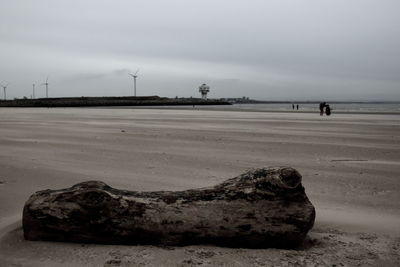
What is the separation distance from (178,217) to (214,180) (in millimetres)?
2920

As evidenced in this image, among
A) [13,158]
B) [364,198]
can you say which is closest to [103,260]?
[364,198]

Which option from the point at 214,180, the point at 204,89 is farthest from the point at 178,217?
the point at 204,89

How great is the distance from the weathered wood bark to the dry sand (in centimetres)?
11

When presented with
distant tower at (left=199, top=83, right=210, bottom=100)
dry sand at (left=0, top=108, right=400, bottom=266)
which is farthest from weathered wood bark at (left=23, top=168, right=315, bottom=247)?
distant tower at (left=199, top=83, right=210, bottom=100)

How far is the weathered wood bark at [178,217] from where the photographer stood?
3439mm

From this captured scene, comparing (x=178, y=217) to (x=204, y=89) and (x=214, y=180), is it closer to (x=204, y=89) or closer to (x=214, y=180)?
(x=214, y=180)

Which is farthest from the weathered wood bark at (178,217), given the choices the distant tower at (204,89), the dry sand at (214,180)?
the distant tower at (204,89)

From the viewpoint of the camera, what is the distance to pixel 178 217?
3469 mm

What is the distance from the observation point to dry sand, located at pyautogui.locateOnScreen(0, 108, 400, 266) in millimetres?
3285

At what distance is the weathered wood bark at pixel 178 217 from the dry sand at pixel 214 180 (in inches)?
4.3

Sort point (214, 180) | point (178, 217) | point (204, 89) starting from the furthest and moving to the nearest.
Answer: point (204, 89) → point (214, 180) → point (178, 217)

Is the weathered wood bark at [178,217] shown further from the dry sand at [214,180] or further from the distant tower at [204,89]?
the distant tower at [204,89]

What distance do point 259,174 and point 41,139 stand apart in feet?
33.4

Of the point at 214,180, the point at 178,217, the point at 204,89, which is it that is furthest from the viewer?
the point at 204,89
